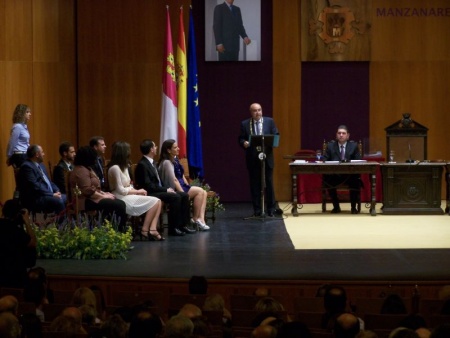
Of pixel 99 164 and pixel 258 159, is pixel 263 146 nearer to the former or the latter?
pixel 258 159

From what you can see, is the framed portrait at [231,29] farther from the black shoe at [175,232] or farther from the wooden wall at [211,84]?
the black shoe at [175,232]

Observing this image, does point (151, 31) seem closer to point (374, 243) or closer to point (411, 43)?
point (411, 43)

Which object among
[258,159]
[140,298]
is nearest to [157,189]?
[258,159]

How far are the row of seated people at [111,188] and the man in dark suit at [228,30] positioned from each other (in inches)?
173

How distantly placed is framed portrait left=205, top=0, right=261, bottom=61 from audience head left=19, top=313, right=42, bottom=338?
1092cm

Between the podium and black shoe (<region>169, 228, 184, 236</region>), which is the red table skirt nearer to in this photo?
the podium

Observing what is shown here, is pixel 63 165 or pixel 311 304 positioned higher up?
pixel 63 165

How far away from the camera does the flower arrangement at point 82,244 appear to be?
8742 mm

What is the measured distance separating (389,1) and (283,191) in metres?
3.51

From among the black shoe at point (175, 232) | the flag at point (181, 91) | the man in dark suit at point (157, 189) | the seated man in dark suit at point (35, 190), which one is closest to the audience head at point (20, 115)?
the seated man in dark suit at point (35, 190)

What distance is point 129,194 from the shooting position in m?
10.2

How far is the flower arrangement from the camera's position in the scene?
344 inches

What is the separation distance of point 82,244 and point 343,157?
530 cm

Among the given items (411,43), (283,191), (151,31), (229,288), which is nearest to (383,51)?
(411,43)
